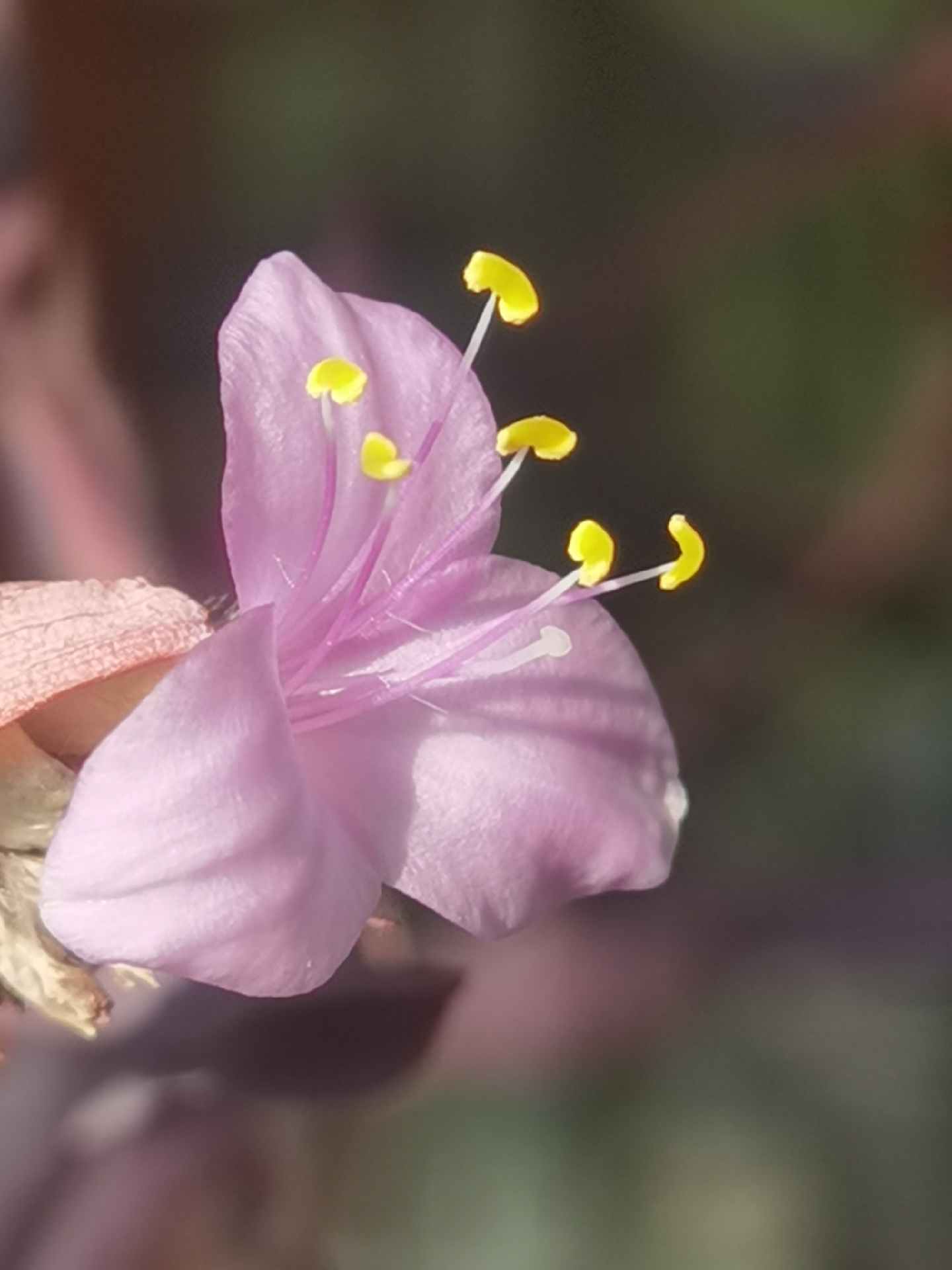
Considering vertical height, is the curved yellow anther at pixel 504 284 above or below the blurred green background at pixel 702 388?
above

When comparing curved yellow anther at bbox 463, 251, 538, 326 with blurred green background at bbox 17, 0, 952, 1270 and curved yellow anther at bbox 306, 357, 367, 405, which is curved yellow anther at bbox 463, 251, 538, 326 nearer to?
curved yellow anther at bbox 306, 357, 367, 405

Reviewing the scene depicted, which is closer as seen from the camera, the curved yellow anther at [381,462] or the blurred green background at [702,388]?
the curved yellow anther at [381,462]

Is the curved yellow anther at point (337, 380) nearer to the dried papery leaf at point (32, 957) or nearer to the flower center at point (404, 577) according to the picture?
the flower center at point (404, 577)

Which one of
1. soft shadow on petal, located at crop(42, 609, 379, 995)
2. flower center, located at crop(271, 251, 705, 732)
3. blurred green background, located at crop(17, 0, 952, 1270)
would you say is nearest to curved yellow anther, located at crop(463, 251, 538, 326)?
flower center, located at crop(271, 251, 705, 732)

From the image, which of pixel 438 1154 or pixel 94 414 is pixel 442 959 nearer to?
pixel 438 1154

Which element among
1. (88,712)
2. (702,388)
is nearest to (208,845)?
(88,712)

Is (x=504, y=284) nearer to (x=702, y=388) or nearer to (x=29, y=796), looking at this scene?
(x=29, y=796)

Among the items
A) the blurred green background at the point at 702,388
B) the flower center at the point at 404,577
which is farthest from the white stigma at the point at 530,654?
the blurred green background at the point at 702,388
